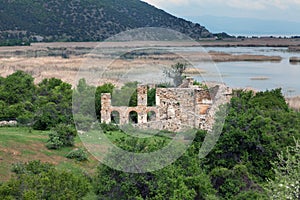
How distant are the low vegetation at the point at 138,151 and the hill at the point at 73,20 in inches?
2085

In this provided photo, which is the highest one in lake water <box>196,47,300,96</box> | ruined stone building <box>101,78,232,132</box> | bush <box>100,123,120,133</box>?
ruined stone building <box>101,78,232,132</box>

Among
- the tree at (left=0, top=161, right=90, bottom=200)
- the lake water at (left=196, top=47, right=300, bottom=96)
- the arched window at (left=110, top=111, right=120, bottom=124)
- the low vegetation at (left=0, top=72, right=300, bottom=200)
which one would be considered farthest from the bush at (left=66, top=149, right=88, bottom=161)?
the lake water at (left=196, top=47, right=300, bottom=96)

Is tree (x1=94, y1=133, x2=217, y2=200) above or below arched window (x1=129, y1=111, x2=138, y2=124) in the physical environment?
above

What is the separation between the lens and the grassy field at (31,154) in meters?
16.1

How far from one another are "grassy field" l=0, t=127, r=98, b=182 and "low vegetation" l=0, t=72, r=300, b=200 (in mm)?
36

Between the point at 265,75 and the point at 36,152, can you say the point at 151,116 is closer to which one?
the point at 36,152

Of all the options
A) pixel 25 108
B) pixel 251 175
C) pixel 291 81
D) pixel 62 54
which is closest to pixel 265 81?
pixel 291 81

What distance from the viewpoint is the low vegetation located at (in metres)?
11.3

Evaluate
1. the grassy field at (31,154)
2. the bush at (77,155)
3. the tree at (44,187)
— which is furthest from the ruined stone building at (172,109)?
the tree at (44,187)

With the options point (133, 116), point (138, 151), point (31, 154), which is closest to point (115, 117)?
point (133, 116)

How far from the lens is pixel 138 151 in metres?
13.5

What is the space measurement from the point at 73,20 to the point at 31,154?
245 ft

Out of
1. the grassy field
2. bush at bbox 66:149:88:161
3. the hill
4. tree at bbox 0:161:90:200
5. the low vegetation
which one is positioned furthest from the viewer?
the hill

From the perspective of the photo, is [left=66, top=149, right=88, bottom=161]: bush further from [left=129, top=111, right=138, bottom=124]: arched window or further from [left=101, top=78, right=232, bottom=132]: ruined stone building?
[left=129, top=111, right=138, bottom=124]: arched window
